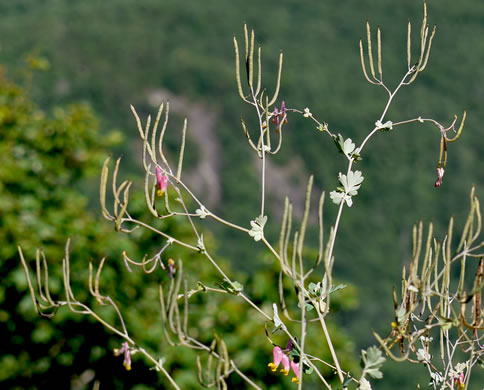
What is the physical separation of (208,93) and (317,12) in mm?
20751

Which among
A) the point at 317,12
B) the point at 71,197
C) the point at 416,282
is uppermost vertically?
the point at 416,282

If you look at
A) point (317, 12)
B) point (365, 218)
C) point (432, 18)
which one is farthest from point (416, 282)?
point (317, 12)

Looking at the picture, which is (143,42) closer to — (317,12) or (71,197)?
(317,12)

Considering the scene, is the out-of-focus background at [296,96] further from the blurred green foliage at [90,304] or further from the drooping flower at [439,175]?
the drooping flower at [439,175]

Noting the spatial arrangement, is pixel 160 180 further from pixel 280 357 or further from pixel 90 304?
pixel 90 304

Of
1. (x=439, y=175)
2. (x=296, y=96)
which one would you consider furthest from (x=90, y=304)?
(x=296, y=96)

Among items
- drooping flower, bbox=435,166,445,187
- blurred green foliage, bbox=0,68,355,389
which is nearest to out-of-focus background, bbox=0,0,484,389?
blurred green foliage, bbox=0,68,355,389

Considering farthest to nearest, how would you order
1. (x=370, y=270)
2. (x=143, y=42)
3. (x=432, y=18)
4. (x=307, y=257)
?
(x=143, y=42), (x=432, y=18), (x=370, y=270), (x=307, y=257)

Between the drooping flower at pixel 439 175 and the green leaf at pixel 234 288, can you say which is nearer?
the green leaf at pixel 234 288

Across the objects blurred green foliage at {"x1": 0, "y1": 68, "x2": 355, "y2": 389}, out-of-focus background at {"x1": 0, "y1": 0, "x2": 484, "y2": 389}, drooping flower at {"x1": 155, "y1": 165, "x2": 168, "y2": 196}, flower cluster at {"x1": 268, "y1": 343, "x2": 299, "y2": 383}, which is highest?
drooping flower at {"x1": 155, "y1": 165, "x2": 168, "y2": 196}

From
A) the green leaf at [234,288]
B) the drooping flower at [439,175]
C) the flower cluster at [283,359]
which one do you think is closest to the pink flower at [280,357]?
the flower cluster at [283,359]

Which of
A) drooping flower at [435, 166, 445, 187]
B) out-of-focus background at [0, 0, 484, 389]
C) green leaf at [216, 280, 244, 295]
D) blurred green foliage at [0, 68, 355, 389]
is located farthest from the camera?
out-of-focus background at [0, 0, 484, 389]

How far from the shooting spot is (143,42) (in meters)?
108

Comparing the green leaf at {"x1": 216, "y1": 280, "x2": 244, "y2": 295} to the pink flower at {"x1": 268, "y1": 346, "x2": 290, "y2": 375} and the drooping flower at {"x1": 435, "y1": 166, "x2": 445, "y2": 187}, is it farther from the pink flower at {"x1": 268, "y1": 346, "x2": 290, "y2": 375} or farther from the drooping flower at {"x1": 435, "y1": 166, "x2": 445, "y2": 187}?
the drooping flower at {"x1": 435, "y1": 166, "x2": 445, "y2": 187}
